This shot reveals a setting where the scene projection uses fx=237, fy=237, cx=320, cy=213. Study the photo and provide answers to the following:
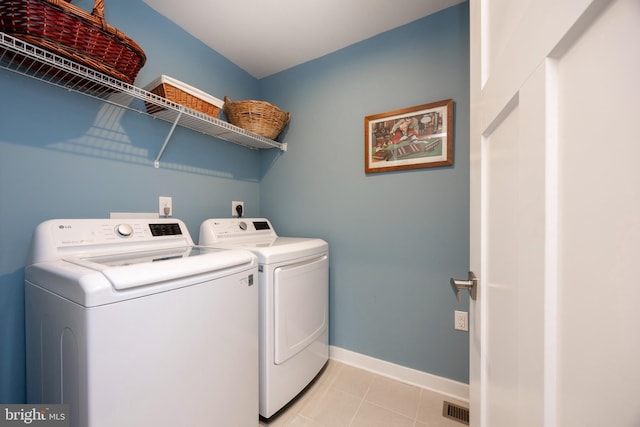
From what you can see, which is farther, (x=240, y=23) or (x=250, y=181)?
(x=250, y=181)

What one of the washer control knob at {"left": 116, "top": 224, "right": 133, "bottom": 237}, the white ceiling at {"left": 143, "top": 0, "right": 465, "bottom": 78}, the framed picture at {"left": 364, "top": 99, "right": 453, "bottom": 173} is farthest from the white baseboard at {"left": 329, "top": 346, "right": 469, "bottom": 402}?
the white ceiling at {"left": 143, "top": 0, "right": 465, "bottom": 78}

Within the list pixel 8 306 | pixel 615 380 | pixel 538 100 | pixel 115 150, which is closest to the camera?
pixel 615 380

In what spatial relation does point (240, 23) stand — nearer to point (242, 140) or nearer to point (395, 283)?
point (242, 140)

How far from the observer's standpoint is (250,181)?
7.19 ft

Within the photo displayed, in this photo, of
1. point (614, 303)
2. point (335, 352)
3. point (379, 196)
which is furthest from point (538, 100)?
point (335, 352)

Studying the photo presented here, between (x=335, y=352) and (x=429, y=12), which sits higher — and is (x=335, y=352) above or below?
below

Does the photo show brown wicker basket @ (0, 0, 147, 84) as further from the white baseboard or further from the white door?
the white baseboard

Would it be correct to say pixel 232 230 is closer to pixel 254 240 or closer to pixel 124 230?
pixel 254 240

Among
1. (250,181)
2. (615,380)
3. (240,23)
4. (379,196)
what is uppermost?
(240,23)

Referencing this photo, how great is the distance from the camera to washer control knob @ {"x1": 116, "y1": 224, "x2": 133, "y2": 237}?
3.80ft

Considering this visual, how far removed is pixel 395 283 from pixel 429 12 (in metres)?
1.84

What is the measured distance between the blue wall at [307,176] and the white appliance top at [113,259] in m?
0.20

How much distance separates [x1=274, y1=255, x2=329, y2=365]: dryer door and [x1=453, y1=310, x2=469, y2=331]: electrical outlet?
864 millimetres

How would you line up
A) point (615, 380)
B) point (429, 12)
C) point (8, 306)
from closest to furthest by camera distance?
point (615, 380), point (8, 306), point (429, 12)
